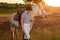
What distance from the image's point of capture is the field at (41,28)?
1558mm

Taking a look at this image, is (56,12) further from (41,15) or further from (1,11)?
(1,11)

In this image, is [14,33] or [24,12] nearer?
[24,12]

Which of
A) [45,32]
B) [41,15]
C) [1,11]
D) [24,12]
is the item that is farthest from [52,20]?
[1,11]

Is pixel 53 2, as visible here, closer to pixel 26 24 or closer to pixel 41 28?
pixel 41 28

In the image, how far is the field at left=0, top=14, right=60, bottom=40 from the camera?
1558 millimetres

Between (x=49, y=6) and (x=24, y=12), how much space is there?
631 millimetres

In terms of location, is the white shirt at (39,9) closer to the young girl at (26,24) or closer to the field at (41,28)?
the field at (41,28)

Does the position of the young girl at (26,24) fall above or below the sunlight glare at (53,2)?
below

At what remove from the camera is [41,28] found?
1.69 m

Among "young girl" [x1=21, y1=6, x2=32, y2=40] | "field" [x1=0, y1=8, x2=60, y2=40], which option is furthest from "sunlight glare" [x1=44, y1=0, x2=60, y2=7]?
"young girl" [x1=21, y1=6, x2=32, y2=40]

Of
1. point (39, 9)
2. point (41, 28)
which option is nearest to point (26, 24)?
point (41, 28)

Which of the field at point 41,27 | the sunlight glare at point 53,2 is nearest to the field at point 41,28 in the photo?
the field at point 41,27

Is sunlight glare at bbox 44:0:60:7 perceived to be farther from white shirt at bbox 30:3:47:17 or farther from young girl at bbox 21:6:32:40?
young girl at bbox 21:6:32:40

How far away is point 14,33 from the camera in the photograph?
1.59 m
